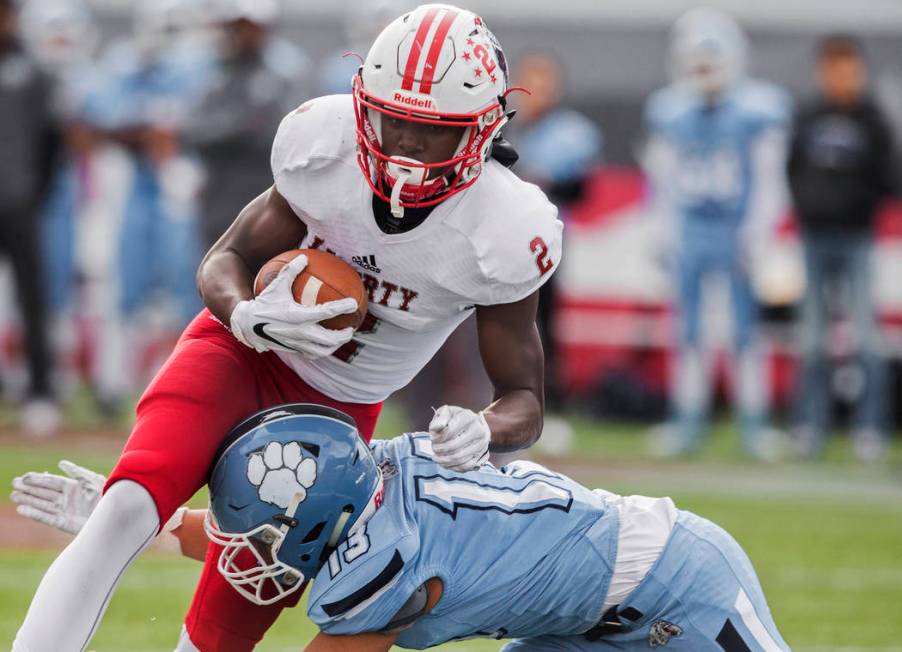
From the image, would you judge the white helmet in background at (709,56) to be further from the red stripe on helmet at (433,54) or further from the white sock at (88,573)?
the white sock at (88,573)

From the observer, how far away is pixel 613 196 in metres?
9.88

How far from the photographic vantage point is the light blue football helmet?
3.01 metres

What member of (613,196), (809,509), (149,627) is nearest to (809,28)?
(613,196)

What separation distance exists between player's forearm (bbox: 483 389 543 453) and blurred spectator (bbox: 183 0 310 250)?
3955mm

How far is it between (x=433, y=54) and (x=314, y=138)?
379 mm

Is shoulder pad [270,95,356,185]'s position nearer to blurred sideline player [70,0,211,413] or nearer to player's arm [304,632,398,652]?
player's arm [304,632,398,652]

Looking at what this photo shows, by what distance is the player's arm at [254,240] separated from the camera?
11.3 feet

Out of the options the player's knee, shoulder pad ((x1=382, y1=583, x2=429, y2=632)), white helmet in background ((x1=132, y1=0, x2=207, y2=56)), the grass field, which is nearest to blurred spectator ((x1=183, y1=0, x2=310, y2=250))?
the grass field

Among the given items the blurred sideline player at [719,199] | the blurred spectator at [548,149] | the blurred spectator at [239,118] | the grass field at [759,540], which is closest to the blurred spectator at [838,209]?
the blurred sideline player at [719,199]

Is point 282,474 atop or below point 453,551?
atop

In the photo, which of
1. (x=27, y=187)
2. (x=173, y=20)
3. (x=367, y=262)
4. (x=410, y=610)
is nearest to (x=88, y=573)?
(x=410, y=610)

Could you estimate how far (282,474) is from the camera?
3008mm

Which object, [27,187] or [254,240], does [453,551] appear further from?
[27,187]

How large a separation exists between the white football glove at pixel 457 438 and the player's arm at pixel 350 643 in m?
0.35
